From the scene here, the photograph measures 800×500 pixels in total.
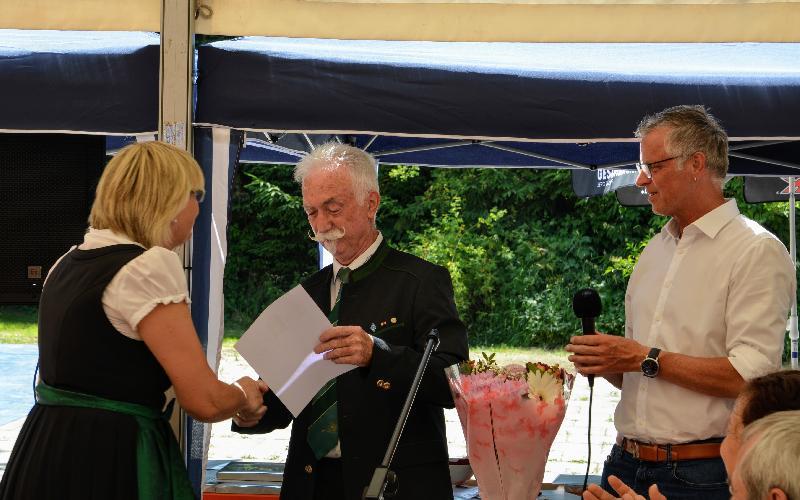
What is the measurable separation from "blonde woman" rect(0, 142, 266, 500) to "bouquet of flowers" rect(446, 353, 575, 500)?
0.58 meters


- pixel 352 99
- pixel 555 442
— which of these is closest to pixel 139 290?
pixel 352 99

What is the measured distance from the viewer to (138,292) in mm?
2152

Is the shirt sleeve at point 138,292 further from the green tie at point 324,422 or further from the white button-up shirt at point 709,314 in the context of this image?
the white button-up shirt at point 709,314

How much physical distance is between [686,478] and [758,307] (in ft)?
1.55

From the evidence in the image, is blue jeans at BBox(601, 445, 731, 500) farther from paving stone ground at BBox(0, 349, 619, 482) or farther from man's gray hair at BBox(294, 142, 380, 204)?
paving stone ground at BBox(0, 349, 619, 482)

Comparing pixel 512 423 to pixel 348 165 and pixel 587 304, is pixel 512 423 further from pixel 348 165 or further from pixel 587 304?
pixel 348 165

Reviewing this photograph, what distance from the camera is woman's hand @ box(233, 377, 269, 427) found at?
2459mm

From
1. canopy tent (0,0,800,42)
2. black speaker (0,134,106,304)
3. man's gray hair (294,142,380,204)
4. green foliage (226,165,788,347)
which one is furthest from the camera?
green foliage (226,165,788,347)

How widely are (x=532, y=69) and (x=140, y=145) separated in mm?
1426

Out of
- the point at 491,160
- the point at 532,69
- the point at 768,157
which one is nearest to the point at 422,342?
the point at 532,69

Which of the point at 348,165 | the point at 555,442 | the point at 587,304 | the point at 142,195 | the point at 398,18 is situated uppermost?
the point at 398,18

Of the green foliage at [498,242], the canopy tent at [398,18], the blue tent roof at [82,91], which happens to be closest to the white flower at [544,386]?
the canopy tent at [398,18]

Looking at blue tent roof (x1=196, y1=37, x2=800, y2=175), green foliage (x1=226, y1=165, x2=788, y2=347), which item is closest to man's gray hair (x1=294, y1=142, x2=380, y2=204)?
blue tent roof (x1=196, y1=37, x2=800, y2=175)

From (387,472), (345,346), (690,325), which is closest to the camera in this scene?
(387,472)
